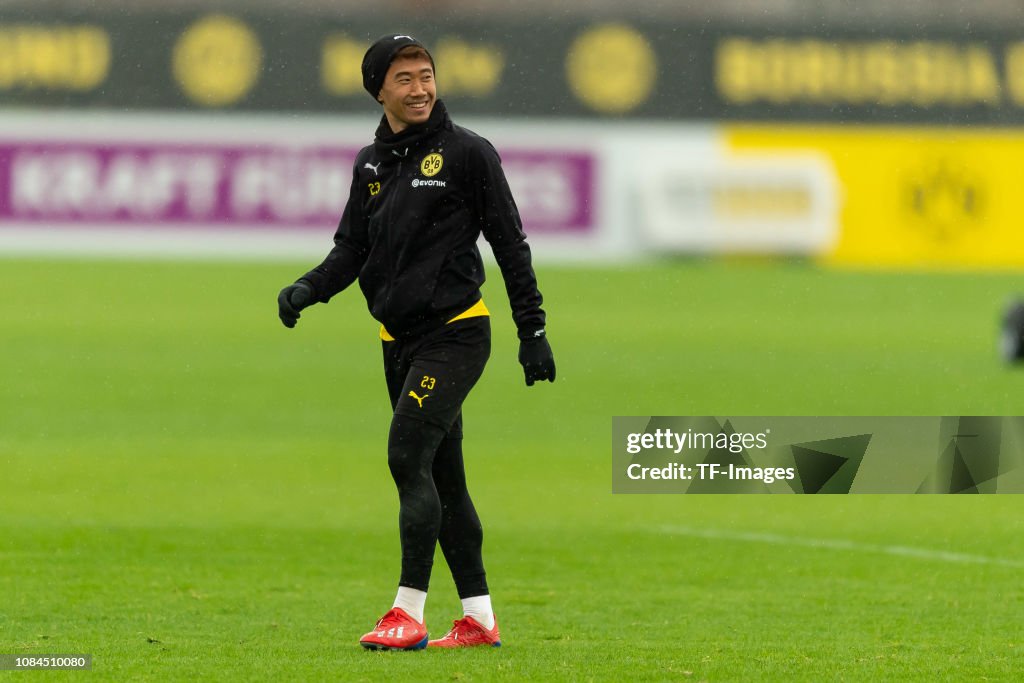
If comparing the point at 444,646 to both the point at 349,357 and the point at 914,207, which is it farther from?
the point at 914,207

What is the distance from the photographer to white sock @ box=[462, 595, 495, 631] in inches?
277

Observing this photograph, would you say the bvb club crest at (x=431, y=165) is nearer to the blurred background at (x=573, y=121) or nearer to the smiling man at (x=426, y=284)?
the smiling man at (x=426, y=284)

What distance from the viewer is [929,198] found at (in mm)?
33781

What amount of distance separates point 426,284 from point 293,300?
0.51 m

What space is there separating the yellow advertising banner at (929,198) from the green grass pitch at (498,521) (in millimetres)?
9502

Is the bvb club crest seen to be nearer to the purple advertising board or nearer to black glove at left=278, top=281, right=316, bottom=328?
black glove at left=278, top=281, right=316, bottom=328

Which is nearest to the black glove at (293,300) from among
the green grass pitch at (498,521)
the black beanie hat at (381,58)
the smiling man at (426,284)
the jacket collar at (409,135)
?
the smiling man at (426,284)

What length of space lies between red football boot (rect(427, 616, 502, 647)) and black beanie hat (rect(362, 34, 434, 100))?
1887 millimetres

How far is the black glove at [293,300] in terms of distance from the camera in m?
7.01

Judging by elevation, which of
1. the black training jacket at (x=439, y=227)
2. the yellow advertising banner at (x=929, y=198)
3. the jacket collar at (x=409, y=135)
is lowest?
the black training jacket at (x=439, y=227)

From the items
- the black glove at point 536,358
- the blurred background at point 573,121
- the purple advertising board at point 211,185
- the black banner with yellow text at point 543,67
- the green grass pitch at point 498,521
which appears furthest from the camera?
the black banner with yellow text at point 543,67

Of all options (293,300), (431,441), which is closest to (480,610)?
(431,441)

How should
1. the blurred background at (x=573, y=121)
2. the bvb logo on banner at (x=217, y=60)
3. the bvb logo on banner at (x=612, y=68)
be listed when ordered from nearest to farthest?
the blurred background at (x=573, y=121), the bvb logo on banner at (x=217, y=60), the bvb logo on banner at (x=612, y=68)

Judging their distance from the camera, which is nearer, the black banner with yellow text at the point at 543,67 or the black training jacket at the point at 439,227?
the black training jacket at the point at 439,227
